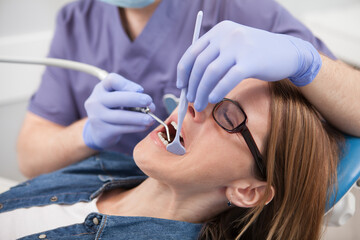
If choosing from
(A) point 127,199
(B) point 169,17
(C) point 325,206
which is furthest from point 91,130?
(C) point 325,206

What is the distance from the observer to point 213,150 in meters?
1.00

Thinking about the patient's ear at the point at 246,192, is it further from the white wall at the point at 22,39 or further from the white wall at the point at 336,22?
the white wall at the point at 22,39

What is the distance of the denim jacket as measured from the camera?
109 cm

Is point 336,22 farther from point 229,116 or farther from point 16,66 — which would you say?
point 16,66

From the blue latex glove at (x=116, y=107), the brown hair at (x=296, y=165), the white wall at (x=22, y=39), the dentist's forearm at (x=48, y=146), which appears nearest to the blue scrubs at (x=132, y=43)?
the dentist's forearm at (x=48, y=146)

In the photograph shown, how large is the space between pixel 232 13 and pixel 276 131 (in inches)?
20.6

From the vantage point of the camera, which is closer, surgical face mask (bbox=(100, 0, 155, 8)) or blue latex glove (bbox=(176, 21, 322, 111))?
blue latex glove (bbox=(176, 21, 322, 111))

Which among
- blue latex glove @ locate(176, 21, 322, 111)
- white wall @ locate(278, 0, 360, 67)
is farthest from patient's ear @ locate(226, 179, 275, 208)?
white wall @ locate(278, 0, 360, 67)

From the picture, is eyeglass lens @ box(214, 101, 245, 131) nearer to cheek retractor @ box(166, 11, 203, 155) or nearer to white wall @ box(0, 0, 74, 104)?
cheek retractor @ box(166, 11, 203, 155)

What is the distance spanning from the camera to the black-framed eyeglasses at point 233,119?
98 cm

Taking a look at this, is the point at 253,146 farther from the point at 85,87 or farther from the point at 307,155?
the point at 85,87

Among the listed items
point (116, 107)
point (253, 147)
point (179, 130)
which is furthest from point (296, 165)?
point (116, 107)

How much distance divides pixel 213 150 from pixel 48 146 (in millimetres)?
755

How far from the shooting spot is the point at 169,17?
138 cm
